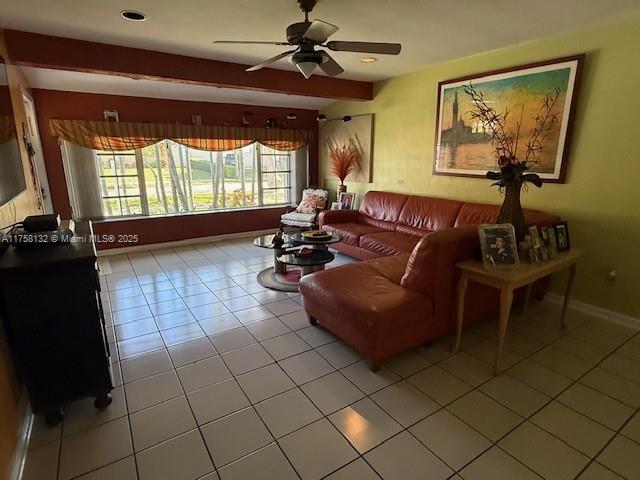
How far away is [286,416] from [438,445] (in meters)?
0.79

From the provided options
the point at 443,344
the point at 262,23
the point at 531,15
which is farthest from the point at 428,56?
the point at 443,344

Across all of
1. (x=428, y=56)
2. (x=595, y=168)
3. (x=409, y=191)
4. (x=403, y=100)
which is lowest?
(x=409, y=191)

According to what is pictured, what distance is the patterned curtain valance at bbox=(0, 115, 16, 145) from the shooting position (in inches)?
72.3

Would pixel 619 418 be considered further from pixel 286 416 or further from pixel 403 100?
pixel 403 100

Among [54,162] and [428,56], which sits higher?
[428,56]

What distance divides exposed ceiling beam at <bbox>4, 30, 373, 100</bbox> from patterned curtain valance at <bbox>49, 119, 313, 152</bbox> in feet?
4.89

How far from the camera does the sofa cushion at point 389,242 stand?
3.59 m

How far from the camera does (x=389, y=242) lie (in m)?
3.76

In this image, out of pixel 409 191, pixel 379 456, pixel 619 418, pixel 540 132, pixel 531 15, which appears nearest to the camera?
pixel 379 456

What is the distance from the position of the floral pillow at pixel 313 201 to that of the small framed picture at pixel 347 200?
1.04 ft

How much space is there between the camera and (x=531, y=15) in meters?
2.49

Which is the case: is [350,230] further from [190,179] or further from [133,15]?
[133,15]

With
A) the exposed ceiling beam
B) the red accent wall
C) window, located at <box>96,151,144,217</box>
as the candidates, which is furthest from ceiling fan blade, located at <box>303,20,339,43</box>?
window, located at <box>96,151,144,217</box>

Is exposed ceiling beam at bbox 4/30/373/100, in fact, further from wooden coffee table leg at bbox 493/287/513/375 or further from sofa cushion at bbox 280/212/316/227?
wooden coffee table leg at bbox 493/287/513/375
